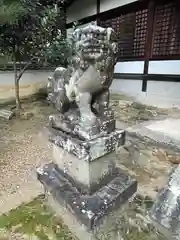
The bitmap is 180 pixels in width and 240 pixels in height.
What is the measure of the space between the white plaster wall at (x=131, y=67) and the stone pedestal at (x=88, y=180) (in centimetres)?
383

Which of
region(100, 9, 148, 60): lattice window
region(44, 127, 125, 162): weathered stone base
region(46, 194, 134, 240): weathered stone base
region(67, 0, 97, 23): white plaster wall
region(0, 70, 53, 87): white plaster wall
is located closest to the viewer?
region(44, 127, 125, 162): weathered stone base

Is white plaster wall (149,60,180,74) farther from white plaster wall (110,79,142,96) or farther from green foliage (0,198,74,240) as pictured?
green foliage (0,198,74,240)

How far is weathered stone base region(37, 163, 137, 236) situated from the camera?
1157 millimetres

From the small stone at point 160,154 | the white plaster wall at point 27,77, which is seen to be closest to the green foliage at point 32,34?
the white plaster wall at point 27,77

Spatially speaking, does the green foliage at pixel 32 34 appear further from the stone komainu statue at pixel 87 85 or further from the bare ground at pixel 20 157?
the stone komainu statue at pixel 87 85

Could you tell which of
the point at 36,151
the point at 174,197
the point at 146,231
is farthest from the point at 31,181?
the point at 174,197

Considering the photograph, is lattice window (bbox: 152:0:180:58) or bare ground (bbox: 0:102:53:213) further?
lattice window (bbox: 152:0:180:58)

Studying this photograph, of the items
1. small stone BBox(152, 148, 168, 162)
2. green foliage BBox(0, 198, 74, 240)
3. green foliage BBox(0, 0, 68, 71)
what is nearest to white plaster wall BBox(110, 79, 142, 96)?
green foliage BBox(0, 0, 68, 71)

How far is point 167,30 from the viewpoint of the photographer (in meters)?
4.21

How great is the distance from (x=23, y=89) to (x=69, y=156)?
4.77 metres

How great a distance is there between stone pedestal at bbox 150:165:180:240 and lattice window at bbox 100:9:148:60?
4.19m

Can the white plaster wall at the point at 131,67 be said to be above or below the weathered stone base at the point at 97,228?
above

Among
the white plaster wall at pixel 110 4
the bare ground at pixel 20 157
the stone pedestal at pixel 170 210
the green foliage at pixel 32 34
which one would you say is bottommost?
the bare ground at pixel 20 157

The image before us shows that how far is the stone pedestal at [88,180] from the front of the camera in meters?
1.15
